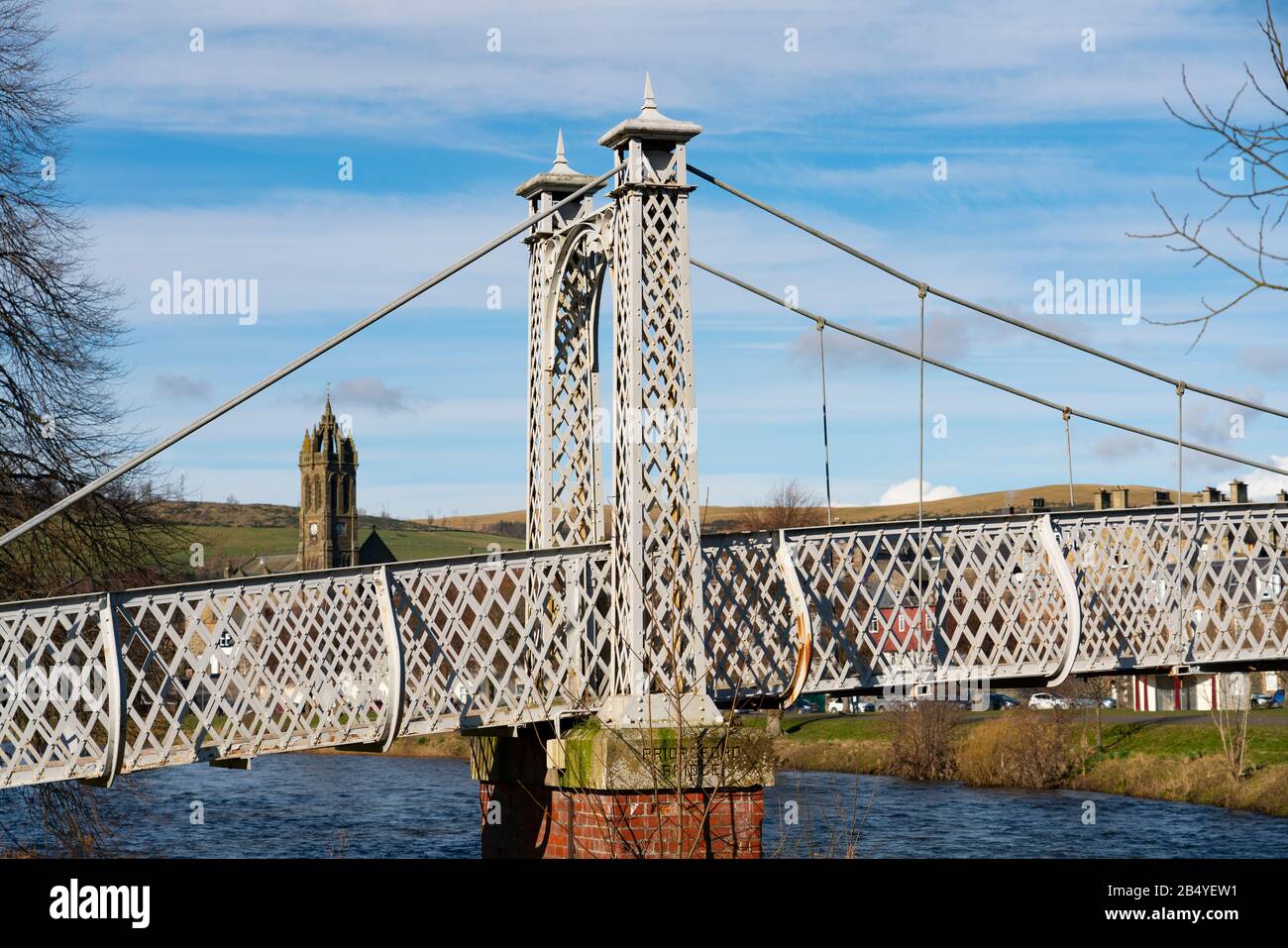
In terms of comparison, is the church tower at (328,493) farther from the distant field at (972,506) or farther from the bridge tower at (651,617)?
the bridge tower at (651,617)

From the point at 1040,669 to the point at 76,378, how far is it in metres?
12.3

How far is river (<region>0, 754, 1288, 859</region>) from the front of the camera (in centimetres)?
3102

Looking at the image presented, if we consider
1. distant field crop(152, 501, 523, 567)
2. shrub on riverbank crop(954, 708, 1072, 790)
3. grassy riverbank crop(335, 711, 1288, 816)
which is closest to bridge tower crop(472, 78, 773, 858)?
grassy riverbank crop(335, 711, 1288, 816)

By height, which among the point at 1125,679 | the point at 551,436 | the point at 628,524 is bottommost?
the point at 1125,679

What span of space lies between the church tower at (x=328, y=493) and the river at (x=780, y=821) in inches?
4153

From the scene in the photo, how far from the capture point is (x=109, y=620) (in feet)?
44.8

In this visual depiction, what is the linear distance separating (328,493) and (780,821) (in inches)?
5395

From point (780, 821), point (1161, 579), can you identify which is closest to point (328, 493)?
point (780, 821)

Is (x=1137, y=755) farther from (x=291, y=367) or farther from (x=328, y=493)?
(x=328, y=493)

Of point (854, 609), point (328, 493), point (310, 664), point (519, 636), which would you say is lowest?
point (310, 664)

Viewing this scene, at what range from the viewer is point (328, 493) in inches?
6235

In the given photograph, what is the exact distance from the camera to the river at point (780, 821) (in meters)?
31.0
